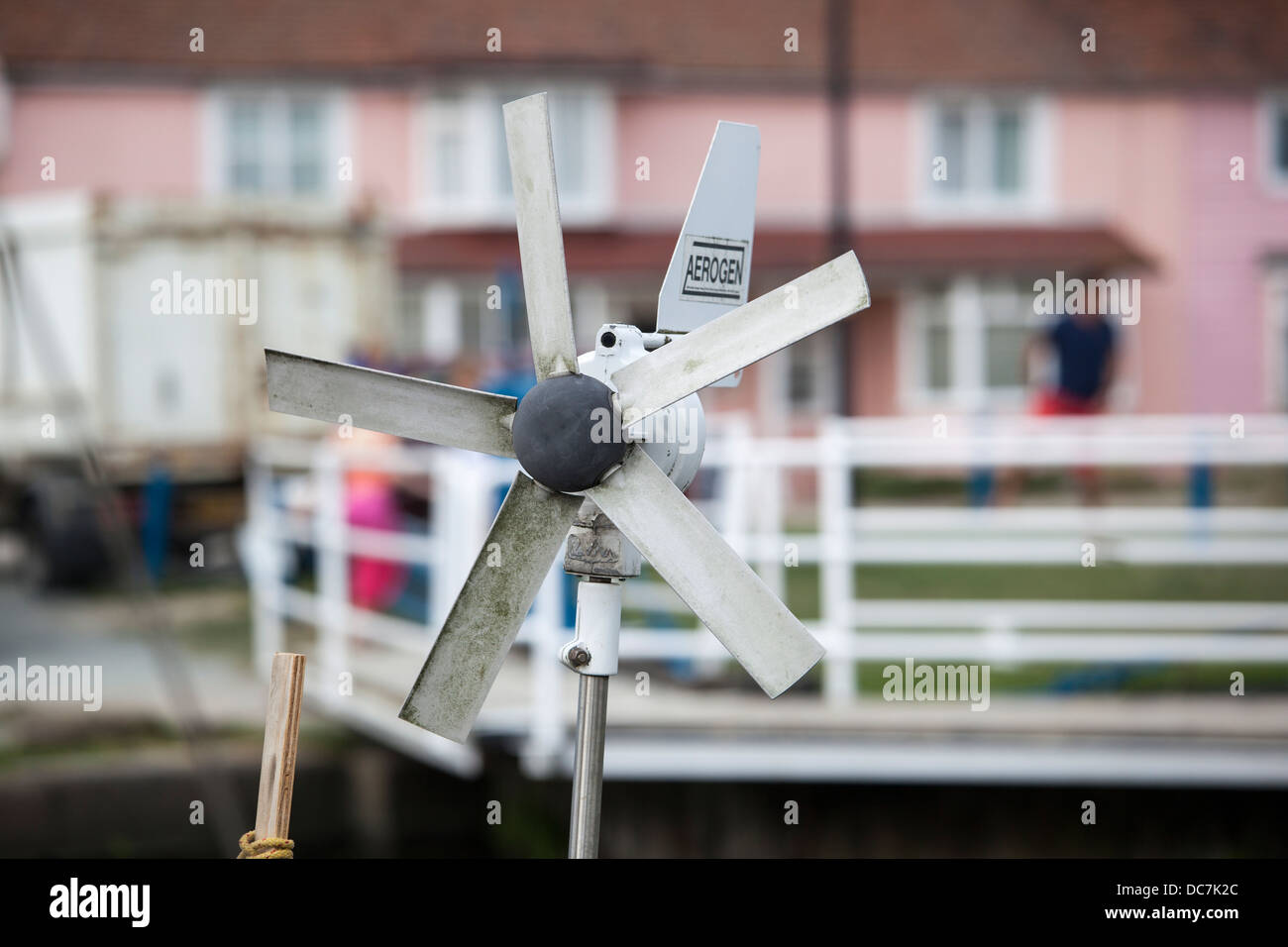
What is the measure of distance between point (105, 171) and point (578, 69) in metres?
6.47

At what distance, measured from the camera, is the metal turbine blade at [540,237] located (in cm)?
244

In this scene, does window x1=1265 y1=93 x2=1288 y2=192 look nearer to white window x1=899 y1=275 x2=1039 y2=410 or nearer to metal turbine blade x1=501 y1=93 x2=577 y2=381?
white window x1=899 y1=275 x2=1039 y2=410

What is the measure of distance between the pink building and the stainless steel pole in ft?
60.1

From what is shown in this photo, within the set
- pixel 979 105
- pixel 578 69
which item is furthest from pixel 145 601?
pixel 979 105

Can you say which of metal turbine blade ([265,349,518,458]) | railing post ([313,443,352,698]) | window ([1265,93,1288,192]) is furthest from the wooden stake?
window ([1265,93,1288,192])

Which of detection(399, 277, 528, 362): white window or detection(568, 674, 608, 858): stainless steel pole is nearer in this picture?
detection(568, 674, 608, 858): stainless steel pole

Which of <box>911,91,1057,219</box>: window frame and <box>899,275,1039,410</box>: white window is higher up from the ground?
<box>911,91,1057,219</box>: window frame

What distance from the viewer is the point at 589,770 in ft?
7.95

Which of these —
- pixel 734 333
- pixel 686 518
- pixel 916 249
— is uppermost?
pixel 916 249

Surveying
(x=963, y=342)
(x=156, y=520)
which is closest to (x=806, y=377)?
(x=963, y=342)

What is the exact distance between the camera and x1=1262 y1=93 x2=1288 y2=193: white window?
2139 centimetres

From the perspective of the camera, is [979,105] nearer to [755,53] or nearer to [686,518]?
[755,53]

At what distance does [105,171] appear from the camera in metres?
20.4

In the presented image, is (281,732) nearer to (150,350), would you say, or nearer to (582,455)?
(582,455)
